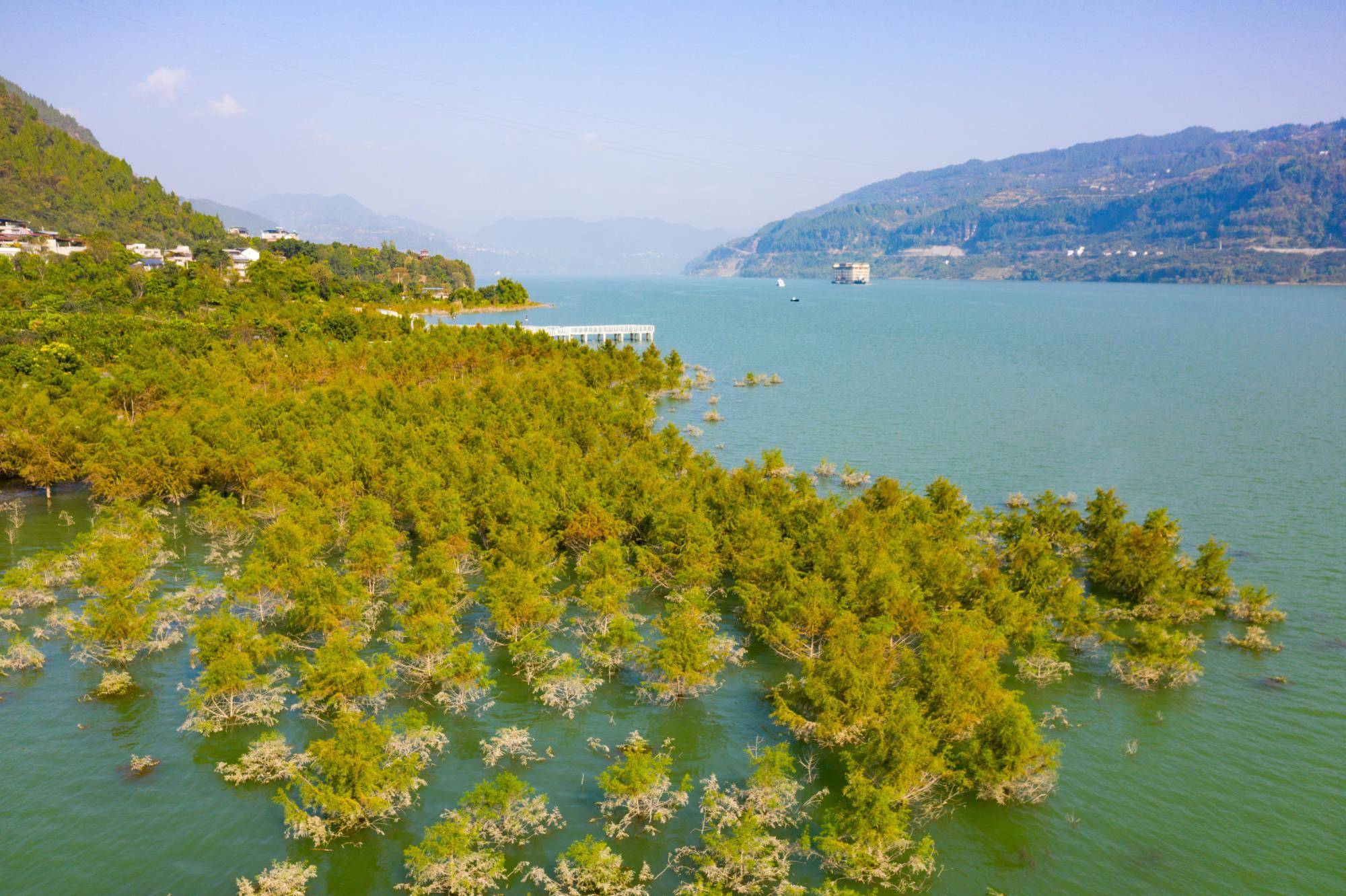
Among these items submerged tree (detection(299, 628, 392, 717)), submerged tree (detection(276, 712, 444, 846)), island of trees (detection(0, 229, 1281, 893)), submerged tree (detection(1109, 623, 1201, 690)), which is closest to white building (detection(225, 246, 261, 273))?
island of trees (detection(0, 229, 1281, 893))

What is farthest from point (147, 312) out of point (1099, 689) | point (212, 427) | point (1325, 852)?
point (1325, 852)

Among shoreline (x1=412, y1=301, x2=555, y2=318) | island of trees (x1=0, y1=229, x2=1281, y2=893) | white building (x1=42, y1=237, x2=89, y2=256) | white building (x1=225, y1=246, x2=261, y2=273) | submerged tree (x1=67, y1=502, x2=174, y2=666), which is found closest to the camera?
island of trees (x1=0, y1=229, x2=1281, y2=893)

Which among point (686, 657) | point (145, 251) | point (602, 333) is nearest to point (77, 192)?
point (145, 251)

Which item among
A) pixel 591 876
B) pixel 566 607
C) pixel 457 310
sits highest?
pixel 457 310

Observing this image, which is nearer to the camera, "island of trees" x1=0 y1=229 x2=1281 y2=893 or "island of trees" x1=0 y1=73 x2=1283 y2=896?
"island of trees" x1=0 y1=73 x2=1283 y2=896

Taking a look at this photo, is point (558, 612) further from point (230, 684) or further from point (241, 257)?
point (241, 257)

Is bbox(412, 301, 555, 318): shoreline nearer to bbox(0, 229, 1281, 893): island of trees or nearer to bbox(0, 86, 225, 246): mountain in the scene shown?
bbox(0, 86, 225, 246): mountain
